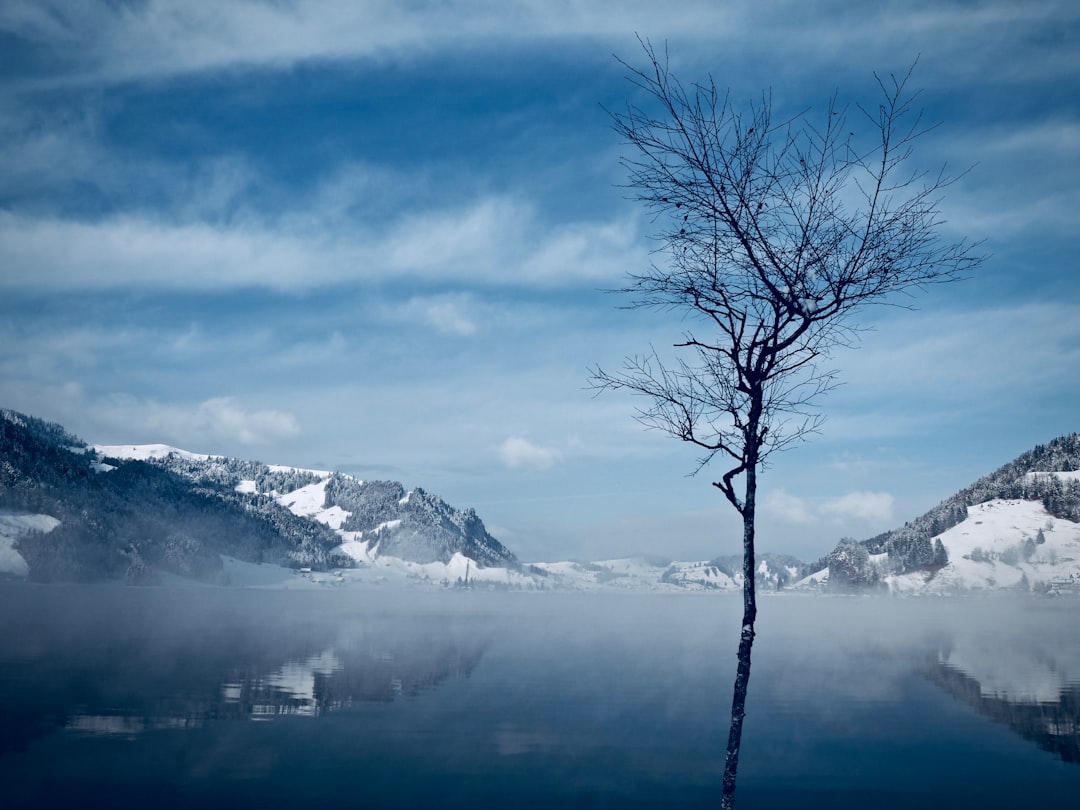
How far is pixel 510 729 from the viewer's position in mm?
40031

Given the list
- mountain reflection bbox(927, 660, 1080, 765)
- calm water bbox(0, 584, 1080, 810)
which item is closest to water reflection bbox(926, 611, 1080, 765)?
mountain reflection bbox(927, 660, 1080, 765)

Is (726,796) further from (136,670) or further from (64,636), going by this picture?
(64,636)

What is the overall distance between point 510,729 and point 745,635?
31.3m

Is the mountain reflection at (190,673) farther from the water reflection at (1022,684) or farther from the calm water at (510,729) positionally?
the water reflection at (1022,684)

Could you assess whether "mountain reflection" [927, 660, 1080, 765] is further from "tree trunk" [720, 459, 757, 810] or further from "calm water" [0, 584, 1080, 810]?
"tree trunk" [720, 459, 757, 810]

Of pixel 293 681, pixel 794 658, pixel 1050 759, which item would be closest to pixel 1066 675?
pixel 794 658

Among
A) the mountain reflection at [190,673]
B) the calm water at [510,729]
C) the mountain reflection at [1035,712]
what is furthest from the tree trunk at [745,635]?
the mountain reflection at [190,673]

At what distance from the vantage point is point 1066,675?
6512 centimetres

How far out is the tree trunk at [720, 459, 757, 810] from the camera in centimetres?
1178

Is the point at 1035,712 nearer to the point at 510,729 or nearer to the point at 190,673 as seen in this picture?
the point at 510,729

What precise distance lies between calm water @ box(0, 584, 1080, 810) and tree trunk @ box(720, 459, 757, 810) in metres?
17.4

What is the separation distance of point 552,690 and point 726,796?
1821 inches

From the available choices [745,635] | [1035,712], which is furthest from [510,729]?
[1035,712]

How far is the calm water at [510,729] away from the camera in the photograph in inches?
1120
